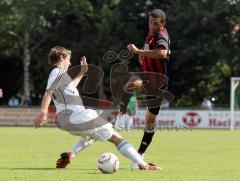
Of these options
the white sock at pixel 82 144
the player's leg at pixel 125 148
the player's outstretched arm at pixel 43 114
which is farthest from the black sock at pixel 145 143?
the player's outstretched arm at pixel 43 114

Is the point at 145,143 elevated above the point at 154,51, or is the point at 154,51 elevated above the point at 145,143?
the point at 154,51

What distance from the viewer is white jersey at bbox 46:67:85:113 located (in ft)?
35.5

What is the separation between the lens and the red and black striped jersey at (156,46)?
39.0 ft

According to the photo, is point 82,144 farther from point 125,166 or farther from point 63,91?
point 63,91

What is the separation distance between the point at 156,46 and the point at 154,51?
24 centimetres

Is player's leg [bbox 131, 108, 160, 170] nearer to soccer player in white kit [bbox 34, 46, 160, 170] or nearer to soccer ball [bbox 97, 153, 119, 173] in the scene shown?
soccer player in white kit [bbox 34, 46, 160, 170]

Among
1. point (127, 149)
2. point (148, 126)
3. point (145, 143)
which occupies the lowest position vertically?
point (145, 143)

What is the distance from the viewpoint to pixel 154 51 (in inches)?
463

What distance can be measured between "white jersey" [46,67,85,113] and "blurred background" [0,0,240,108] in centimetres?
3708

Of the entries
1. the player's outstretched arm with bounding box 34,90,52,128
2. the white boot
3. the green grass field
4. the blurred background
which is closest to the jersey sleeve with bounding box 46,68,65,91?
the player's outstretched arm with bounding box 34,90,52,128

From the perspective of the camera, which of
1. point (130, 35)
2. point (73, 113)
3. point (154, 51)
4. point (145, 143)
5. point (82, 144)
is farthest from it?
point (130, 35)

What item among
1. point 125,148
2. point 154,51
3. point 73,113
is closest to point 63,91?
point 73,113

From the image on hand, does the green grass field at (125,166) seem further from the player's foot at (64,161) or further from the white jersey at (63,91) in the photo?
the white jersey at (63,91)

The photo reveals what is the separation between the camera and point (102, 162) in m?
10.8
